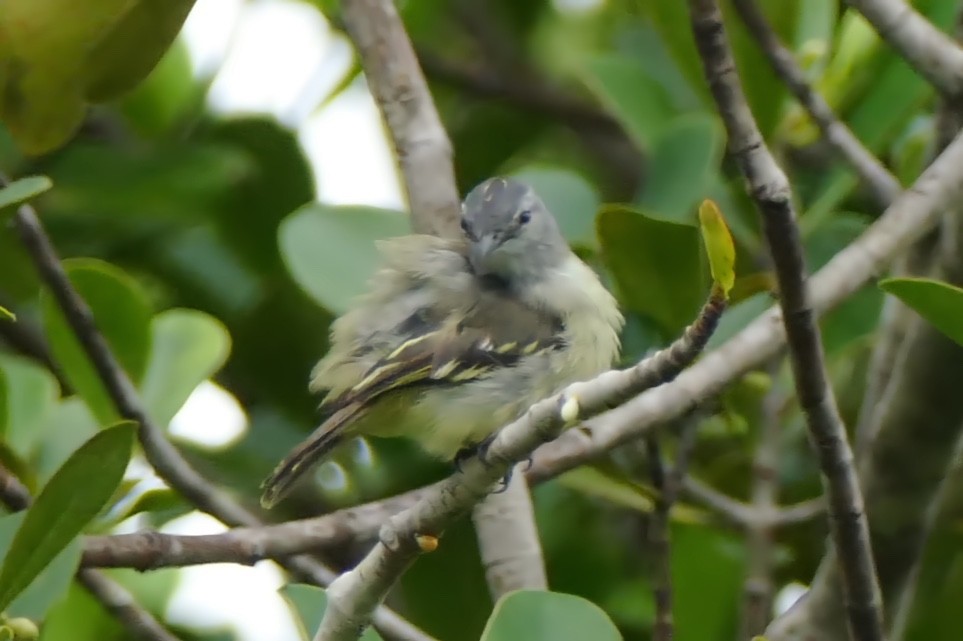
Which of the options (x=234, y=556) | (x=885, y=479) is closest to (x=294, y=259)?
(x=234, y=556)

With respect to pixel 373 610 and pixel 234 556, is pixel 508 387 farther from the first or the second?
pixel 373 610

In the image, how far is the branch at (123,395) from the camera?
2.01 metres

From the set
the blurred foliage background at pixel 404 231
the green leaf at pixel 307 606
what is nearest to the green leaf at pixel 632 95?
the blurred foliage background at pixel 404 231

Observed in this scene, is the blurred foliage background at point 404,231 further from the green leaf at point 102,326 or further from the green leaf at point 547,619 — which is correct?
the green leaf at point 547,619

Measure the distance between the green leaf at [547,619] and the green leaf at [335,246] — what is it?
40.7 inches

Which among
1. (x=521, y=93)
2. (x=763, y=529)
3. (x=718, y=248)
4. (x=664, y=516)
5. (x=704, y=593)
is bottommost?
(x=704, y=593)

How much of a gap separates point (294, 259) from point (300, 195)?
0.52 meters

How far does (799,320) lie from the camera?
157cm

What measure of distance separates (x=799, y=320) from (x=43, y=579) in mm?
985

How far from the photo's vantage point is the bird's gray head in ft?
9.10

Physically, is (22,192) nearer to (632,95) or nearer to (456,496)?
(456,496)

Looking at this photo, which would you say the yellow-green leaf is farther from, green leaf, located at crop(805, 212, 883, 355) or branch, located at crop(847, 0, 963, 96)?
green leaf, located at crop(805, 212, 883, 355)

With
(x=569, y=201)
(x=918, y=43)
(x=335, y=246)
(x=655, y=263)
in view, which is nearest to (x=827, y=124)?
(x=918, y=43)

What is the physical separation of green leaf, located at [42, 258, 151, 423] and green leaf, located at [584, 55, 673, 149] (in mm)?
943
